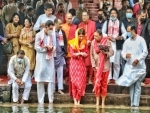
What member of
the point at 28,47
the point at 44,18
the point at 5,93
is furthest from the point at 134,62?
the point at 5,93

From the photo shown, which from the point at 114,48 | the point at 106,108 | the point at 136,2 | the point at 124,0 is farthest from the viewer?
the point at 136,2

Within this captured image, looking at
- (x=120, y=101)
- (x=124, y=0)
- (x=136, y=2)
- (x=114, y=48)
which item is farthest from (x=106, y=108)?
(x=136, y=2)

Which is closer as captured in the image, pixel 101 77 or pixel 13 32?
pixel 101 77

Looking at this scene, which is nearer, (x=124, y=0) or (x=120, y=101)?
(x=120, y=101)

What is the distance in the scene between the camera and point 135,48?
57.6 ft

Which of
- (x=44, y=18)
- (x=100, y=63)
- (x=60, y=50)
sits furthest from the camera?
(x=44, y=18)

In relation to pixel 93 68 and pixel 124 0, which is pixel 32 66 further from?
pixel 124 0

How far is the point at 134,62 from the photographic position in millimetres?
17469

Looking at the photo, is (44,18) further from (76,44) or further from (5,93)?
(5,93)

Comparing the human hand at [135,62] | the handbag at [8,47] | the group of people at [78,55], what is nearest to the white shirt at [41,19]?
the group of people at [78,55]

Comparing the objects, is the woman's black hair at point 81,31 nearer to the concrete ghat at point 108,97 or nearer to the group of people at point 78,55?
the group of people at point 78,55

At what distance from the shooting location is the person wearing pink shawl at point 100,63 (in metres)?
17.3

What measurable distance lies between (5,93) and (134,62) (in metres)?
3.30

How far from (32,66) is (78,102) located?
1742 mm
